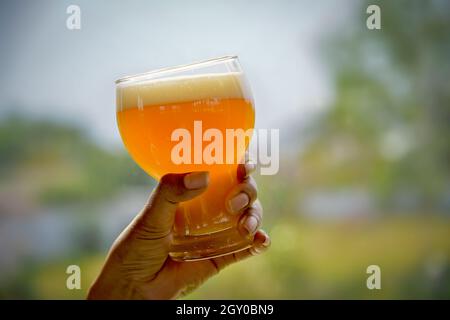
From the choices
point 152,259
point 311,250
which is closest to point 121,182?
point 311,250

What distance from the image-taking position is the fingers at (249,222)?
37.8 inches

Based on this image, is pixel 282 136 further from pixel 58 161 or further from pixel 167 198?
pixel 167 198

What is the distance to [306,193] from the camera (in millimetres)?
2510

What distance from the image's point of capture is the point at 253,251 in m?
1.13

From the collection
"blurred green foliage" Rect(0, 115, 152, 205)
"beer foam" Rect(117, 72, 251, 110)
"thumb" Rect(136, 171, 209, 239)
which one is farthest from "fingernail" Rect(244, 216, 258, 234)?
"blurred green foliage" Rect(0, 115, 152, 205)

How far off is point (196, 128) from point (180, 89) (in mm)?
66

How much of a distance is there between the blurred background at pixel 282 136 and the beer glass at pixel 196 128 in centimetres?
129

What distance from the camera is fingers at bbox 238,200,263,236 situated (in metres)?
0.96

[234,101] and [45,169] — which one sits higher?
[234,101]

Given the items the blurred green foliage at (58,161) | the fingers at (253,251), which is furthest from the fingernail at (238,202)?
the blurred green foliage at (58,161)

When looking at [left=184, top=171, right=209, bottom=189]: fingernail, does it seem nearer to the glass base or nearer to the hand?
the hand

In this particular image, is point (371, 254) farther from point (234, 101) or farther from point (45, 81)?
point (234, 101)

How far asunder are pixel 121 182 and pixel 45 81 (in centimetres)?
53
